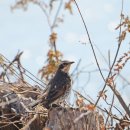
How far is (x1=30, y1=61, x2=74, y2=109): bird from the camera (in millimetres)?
6361

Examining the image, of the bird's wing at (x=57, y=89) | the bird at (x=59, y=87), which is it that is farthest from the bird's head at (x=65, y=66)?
the bird's wing at (x=57, y=89)

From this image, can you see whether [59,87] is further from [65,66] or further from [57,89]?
[65,66]

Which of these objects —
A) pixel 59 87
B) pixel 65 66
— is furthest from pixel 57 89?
pixel 65 66

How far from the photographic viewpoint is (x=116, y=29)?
5.21 meters

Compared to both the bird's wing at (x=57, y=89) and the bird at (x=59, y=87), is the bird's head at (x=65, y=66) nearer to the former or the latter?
the bird at (x=59, y=87)

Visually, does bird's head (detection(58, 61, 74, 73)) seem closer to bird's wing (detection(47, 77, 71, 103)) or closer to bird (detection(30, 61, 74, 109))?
bird (detection(30, 61, 74, 109))

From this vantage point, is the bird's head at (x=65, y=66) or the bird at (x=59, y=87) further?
the bird's head at (x=65, y=66)

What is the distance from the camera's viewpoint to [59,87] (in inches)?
270

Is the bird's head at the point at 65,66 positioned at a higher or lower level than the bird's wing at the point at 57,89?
higher

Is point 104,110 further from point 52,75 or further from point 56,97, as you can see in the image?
point 52,75

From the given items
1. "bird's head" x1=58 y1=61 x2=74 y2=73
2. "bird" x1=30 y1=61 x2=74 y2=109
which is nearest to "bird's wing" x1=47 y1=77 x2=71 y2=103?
"bird" x1=30 y1=61 x2=74 y2=109

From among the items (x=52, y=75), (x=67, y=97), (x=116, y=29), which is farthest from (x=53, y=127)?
(x=52, y=75)

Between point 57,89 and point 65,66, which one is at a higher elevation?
point 65,66

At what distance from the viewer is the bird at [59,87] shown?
6361 millimetres
